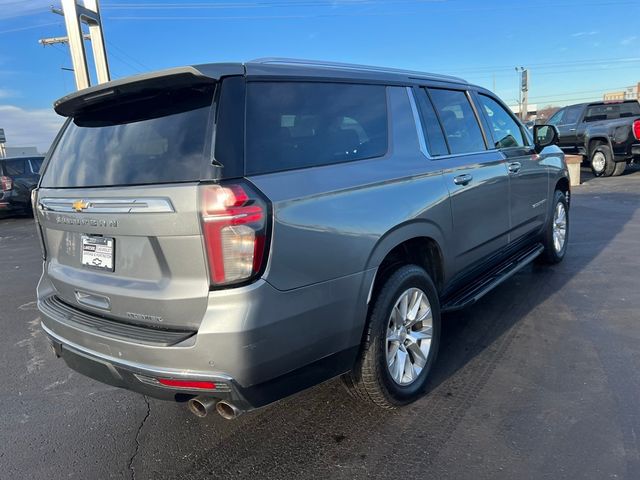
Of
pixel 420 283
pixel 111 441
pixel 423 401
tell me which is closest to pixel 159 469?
pixel 111 441

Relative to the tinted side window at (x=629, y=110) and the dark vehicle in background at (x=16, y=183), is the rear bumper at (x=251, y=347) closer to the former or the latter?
the dark vehicle in background at (x=16, y=183)

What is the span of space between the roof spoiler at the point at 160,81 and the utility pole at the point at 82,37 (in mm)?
10010

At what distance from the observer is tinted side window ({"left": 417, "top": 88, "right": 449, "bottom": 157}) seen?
3.28 metres

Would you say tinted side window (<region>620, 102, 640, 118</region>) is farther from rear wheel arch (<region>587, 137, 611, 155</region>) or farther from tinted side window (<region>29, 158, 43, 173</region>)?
tinted side window (<region>29, 158, 43, 173</region>)

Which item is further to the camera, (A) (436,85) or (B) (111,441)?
(A) (436,85)

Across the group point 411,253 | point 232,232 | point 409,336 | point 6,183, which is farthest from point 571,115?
point 6,183

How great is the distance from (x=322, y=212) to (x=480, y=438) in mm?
1485

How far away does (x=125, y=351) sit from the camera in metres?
2.20

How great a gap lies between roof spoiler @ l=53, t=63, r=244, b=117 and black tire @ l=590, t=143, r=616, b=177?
14.1 m

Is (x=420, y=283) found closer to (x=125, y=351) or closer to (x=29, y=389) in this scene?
(x=125, y=351)

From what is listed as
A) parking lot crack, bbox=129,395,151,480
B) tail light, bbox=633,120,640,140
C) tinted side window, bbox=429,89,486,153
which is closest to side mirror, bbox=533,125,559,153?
tinted side window, bbox=429,89,486,153

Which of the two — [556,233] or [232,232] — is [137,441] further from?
[556,233]

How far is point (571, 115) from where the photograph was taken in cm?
1476

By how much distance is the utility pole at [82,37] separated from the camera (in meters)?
11.2
